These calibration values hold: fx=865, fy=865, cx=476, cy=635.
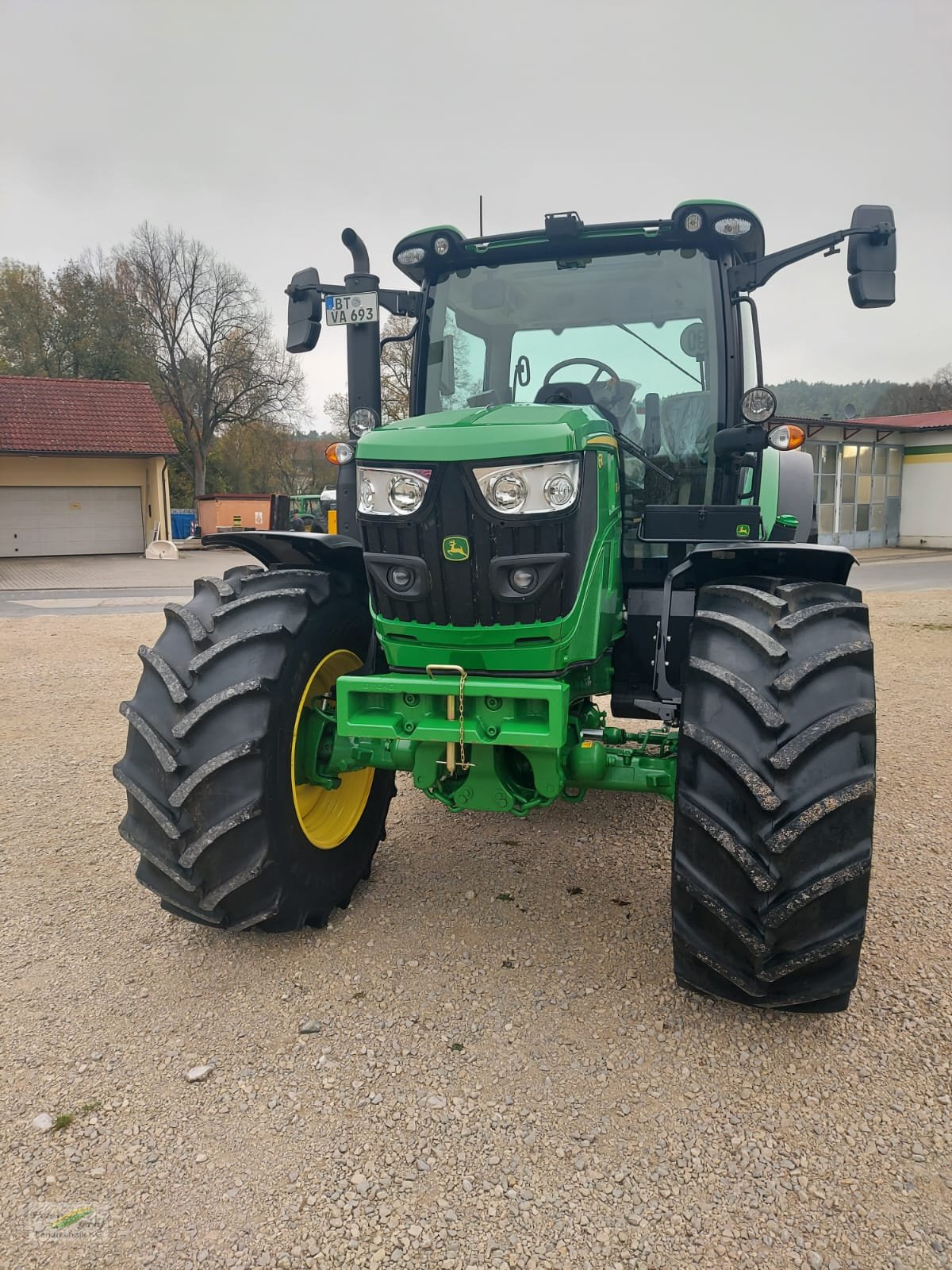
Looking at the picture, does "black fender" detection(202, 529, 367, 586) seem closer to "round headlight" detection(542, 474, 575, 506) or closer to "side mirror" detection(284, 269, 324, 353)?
"side mirror" detection(284, 269, 324, 353)

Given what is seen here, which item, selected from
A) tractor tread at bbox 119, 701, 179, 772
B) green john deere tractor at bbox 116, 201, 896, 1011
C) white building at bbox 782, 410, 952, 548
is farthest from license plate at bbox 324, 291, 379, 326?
white building at bbox 782, 410, 952, 548

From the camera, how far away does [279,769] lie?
2.95 metres

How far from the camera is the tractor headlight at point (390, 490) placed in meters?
2.71

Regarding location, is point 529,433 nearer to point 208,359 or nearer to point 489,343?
point 489,343

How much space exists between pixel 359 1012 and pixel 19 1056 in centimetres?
100

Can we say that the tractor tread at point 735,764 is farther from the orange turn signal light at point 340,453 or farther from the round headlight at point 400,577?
the orange turn signal light at point 340,453

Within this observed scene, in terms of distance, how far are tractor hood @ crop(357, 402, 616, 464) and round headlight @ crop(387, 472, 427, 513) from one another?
6 centimetres

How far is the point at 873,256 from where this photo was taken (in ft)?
10.9

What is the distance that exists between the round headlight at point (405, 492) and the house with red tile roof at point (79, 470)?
1026 inches

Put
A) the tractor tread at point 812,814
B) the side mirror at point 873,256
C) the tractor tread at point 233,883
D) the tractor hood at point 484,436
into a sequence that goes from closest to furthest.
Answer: the tractor tread at point 812,814 < the tractor hood at point 484,436 < the tractor tread at point 233,883 < the side mirror at point 873,256

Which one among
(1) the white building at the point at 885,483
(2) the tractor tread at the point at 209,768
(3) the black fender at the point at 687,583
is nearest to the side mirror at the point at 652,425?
(3) the black fender at the point at 687,583

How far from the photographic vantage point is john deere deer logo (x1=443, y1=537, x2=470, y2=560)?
8.87 feet

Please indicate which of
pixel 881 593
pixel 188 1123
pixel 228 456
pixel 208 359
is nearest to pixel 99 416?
pixel 208 359

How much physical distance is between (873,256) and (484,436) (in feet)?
6.04
